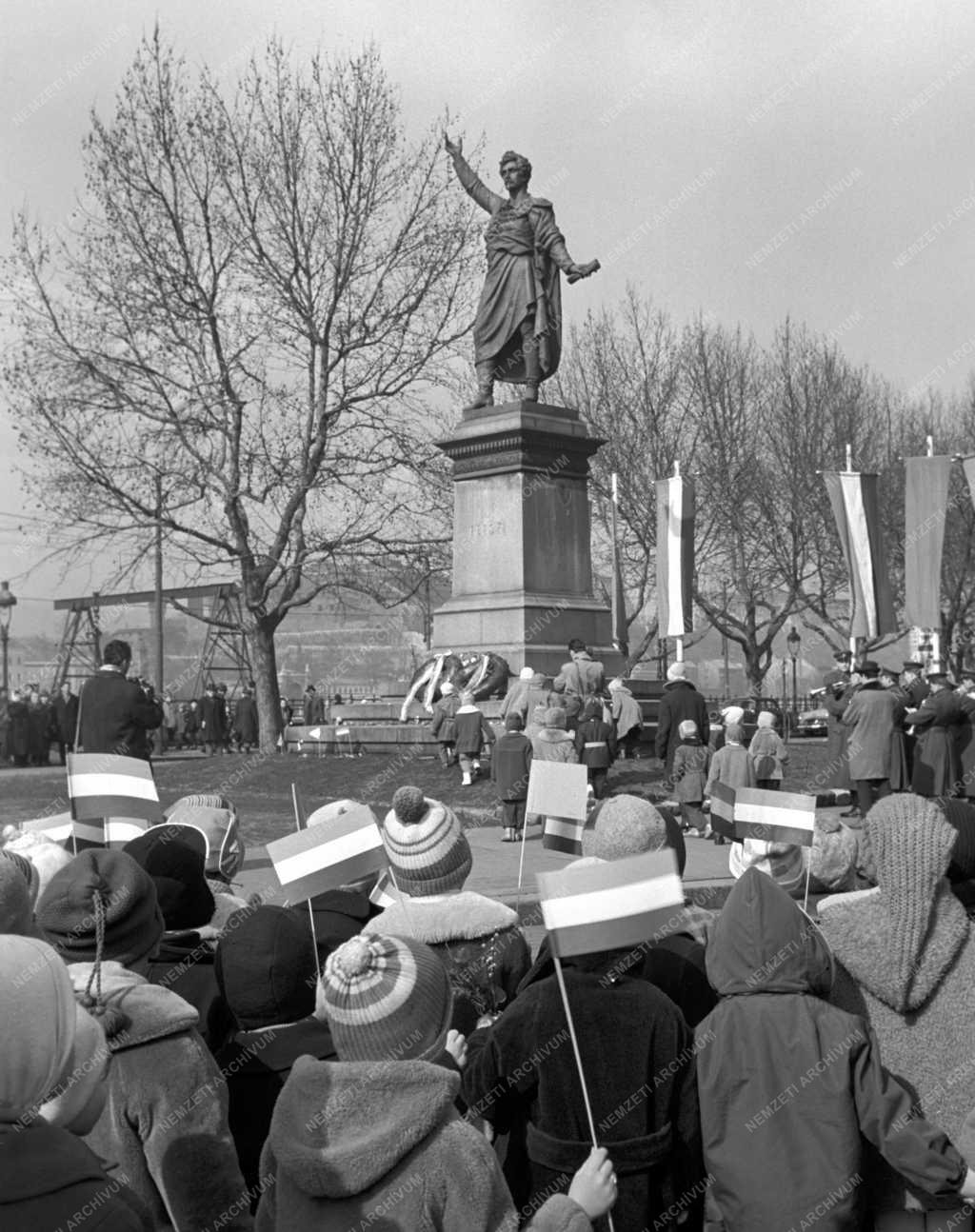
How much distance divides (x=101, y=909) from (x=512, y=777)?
12.4m

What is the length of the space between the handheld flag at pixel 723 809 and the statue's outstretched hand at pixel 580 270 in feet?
47.9

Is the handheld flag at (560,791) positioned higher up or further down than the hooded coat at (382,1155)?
higher up

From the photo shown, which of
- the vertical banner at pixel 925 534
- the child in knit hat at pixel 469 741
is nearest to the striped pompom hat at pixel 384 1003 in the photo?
the child in knit hat at pixel 469 741

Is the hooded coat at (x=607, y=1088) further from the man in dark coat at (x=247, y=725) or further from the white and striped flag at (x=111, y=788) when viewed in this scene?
the man in dark coat at (x=247, y=725)

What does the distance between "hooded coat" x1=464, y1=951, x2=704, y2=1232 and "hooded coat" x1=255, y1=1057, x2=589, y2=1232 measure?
731 millimetres

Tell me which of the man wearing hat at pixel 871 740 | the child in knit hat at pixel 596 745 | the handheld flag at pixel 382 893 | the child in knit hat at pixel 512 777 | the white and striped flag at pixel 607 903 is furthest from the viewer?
the child in knit hat at pixel 596 745

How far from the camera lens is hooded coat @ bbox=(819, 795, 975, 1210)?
3691mm

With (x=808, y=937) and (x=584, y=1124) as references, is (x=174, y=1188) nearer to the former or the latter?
(x=584, y=1124)

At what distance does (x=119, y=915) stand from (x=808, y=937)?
5.41ft

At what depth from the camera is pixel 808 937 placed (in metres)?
3.55

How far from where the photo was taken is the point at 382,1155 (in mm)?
2654

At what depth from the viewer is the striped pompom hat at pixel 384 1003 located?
9.37ft

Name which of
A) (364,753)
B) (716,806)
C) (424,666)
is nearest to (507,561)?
(424,666)

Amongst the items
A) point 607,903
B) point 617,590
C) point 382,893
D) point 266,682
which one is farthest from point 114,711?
point 617,590
